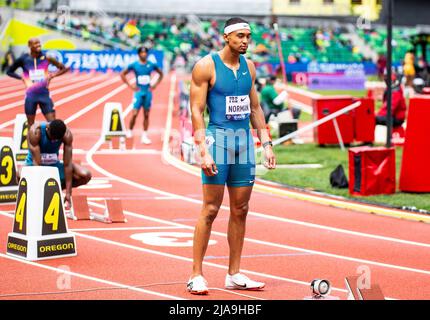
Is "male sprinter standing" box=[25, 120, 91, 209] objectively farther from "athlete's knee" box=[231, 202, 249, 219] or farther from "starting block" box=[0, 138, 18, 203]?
"athlete's knee" box=[231, 202, 249, 219]

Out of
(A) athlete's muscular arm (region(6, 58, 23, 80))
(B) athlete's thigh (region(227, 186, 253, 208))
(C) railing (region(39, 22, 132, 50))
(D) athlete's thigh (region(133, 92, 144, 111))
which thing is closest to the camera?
(B) athlete's thigh (region(227, 186, 253, 208))

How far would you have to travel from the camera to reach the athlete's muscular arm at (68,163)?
11.7 m

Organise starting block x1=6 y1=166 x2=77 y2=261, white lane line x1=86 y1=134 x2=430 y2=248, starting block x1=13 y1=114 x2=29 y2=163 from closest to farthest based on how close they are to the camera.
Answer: starting block x1=6 y1=166 x2=77 y2=261, white lane line x1=86 y1=134 x2=430 y2=248, starting block x1=13 y1=114 x2=29 y2=163

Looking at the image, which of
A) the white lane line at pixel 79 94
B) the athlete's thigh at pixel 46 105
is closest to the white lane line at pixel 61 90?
the white lane line at pixel 79 94

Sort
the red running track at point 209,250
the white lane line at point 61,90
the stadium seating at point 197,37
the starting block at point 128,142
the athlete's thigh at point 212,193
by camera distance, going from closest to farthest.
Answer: the athlete's thigh at point 212,193, the red running track at point 209,250, the starting block at point 128,142, the white lane line at point 61,90, the stadium seating at point 197,37

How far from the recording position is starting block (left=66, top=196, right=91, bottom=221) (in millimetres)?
12055

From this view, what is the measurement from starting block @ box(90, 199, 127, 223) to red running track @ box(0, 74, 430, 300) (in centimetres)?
15

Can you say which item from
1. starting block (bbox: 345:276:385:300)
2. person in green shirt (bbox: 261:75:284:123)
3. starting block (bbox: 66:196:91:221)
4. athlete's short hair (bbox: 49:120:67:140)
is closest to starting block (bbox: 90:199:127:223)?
starting block (bbox: 66:196:91:221)

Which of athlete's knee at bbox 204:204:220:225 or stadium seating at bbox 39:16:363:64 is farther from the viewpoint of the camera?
stadium seating at bbox 39:16:363:64

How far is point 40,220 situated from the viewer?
378 inches

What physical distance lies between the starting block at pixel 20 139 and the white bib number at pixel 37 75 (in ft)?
4.79

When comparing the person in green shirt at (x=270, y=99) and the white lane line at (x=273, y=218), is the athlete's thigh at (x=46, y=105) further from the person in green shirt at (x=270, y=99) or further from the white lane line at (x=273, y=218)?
the person in green shirt at (x=270, y=99)

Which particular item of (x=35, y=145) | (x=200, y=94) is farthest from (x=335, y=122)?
(x=200, y=94)

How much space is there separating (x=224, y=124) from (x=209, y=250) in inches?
105
